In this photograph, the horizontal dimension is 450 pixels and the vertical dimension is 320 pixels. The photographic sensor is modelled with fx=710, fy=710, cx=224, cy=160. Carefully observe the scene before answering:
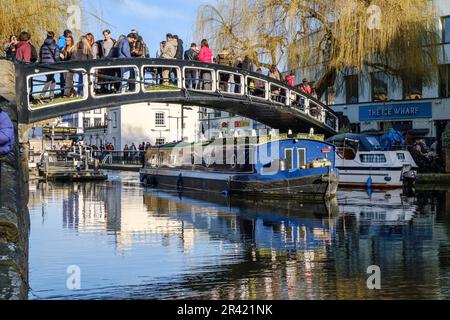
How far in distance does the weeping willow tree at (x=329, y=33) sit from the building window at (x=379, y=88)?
584 cm

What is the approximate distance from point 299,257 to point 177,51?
1172cm

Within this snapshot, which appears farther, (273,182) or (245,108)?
(245,108)

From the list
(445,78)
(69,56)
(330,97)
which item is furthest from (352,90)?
(69,56)

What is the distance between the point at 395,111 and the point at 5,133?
3021cm

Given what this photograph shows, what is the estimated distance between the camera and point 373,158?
3088 cm

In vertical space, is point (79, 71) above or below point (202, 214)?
above

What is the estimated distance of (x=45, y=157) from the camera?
36.5 meters

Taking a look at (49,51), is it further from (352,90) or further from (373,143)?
(352,90)

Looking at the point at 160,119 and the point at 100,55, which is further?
the point at 160,119

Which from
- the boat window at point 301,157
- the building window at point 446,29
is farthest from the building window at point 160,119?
the boat window at point 301,157

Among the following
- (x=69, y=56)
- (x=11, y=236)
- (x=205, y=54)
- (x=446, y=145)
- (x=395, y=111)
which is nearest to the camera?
(x=11, y=236)
